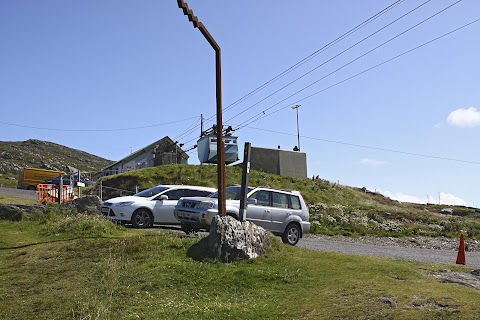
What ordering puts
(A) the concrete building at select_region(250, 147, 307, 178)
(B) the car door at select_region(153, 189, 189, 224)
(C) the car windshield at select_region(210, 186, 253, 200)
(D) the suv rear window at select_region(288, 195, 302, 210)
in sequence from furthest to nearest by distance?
(A) the concrete building at select_region(250, 147, 307, 178) → (B) the car door at select_region(153, 189, 189, 224) → (D) the suv rear window at select_region(288, 195, 302, 210) → (C) the car windshield at select_region(210, 186, 253, 200)

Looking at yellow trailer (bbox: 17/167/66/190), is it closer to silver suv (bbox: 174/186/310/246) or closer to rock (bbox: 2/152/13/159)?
silver suv (bbox: 174/186/310/246)

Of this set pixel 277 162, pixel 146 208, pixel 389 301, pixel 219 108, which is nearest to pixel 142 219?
pixel 146 208

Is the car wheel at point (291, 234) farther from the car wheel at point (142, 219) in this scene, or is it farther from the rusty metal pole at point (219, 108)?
the car wheel at point (142, 219)

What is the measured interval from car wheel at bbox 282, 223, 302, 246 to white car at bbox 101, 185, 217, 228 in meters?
4.10

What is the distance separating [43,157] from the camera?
6078 inches

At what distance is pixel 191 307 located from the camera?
8000 mm

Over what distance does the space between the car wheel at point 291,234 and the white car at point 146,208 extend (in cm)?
410

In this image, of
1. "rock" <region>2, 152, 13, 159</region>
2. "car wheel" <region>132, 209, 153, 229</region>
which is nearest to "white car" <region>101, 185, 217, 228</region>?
"car wheel" <region>132, 209, 153, 229</region>

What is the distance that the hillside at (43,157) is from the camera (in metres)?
134

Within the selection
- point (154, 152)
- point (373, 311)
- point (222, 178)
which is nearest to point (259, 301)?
point (373, 311)

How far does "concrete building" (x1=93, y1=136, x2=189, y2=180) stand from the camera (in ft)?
202

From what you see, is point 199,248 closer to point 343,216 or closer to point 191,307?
point 191,307

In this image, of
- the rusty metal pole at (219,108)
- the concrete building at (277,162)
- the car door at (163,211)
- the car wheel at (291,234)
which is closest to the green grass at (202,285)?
the rusty metal pole at (219,108)

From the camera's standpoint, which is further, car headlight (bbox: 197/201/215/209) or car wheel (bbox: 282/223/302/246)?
car wheel (bbox: 282/223/302/246)
